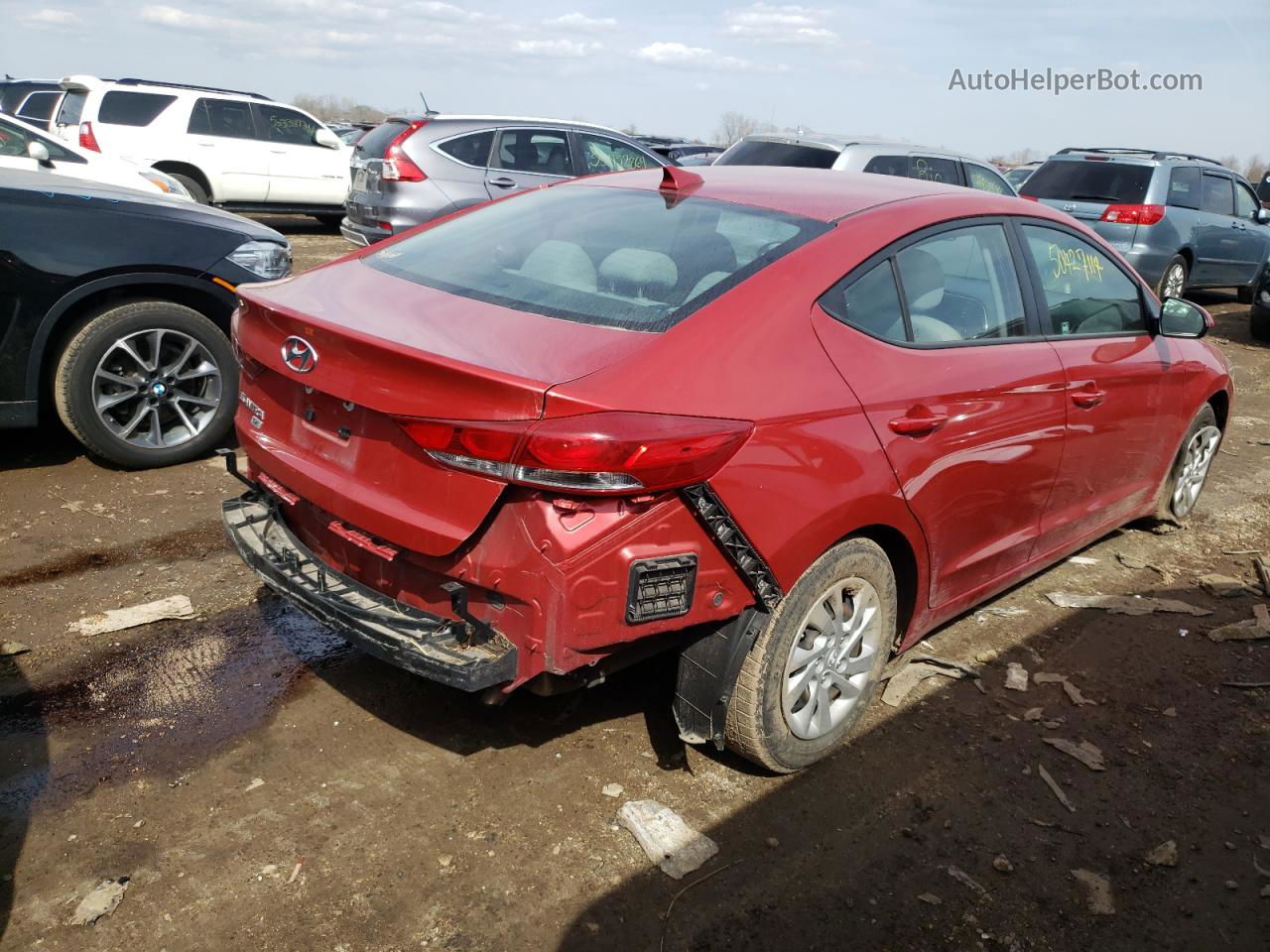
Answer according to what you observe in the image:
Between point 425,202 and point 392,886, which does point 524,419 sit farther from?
point 425,202

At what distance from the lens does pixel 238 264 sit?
549 centimetres

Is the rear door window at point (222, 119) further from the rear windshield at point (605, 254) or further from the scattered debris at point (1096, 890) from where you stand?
the scattered debris at point (1096, 890)

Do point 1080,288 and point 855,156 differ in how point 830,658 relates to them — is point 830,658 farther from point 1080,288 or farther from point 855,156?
point 855,156

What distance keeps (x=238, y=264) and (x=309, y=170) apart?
37.3 feet

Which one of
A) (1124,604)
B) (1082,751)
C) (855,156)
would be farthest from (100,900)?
(855,156)

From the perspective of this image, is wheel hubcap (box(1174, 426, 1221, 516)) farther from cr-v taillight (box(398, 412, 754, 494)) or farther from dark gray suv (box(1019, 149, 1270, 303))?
dark gray suv (box(1019, 149, 1270, 303))

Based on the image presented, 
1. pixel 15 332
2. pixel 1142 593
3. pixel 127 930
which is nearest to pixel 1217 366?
pixel 1142 593

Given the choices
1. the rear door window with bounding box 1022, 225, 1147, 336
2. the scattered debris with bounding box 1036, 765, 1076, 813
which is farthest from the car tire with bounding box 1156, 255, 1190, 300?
the scattered debris with bounding box 1036, 765, 1076, 813

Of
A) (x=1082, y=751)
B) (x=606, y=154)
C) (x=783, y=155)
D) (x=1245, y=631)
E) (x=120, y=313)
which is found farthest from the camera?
(x=606, y=154)

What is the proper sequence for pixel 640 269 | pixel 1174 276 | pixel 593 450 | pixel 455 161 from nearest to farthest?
pixel 593 450
pixel 640 269
pixel 455 161
pixel 1174 276

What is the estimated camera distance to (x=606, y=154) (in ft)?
37.3

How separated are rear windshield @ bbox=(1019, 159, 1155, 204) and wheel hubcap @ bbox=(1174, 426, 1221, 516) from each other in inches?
300

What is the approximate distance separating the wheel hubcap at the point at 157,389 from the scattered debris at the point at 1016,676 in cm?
398

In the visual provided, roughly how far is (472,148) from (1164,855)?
9373 mm
